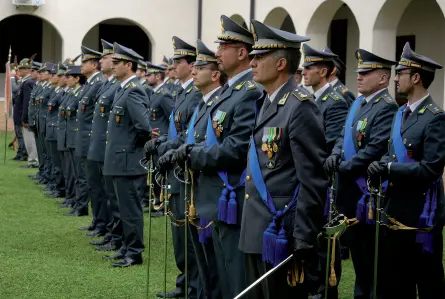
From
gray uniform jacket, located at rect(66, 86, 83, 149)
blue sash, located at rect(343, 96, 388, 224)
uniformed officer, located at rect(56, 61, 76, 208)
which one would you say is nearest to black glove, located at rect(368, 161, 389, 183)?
blue sash, located at rect(343, 96, 388, 224)

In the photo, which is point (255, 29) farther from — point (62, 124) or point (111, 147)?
point (62, 124)

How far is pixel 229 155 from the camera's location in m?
4.78

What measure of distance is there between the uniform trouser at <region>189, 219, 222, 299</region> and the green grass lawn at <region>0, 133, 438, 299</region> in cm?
115

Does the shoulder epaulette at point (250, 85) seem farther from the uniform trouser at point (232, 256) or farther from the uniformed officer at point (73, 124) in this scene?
the uniformed officer at point (73, 124)

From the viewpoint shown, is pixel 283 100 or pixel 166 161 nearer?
pixel 283 100

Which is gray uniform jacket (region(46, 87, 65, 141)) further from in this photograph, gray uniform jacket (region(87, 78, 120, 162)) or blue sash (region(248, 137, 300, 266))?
blue sash (region(248, 137, 300, 266))

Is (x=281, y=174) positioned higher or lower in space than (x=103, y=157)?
higher

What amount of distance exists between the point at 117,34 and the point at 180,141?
65.6ft

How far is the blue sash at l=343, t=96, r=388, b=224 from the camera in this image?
5.58m

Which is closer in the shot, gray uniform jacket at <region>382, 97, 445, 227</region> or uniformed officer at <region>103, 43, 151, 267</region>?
gray uniform jacket at <region>382, 97, 445, 227</region>

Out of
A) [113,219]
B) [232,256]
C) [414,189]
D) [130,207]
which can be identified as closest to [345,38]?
[113,219]

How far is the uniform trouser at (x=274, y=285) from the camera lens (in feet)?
13.4

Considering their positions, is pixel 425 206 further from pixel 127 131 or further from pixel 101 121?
pixel 101 121

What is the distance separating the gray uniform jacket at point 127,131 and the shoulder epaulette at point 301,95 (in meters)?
3.47
